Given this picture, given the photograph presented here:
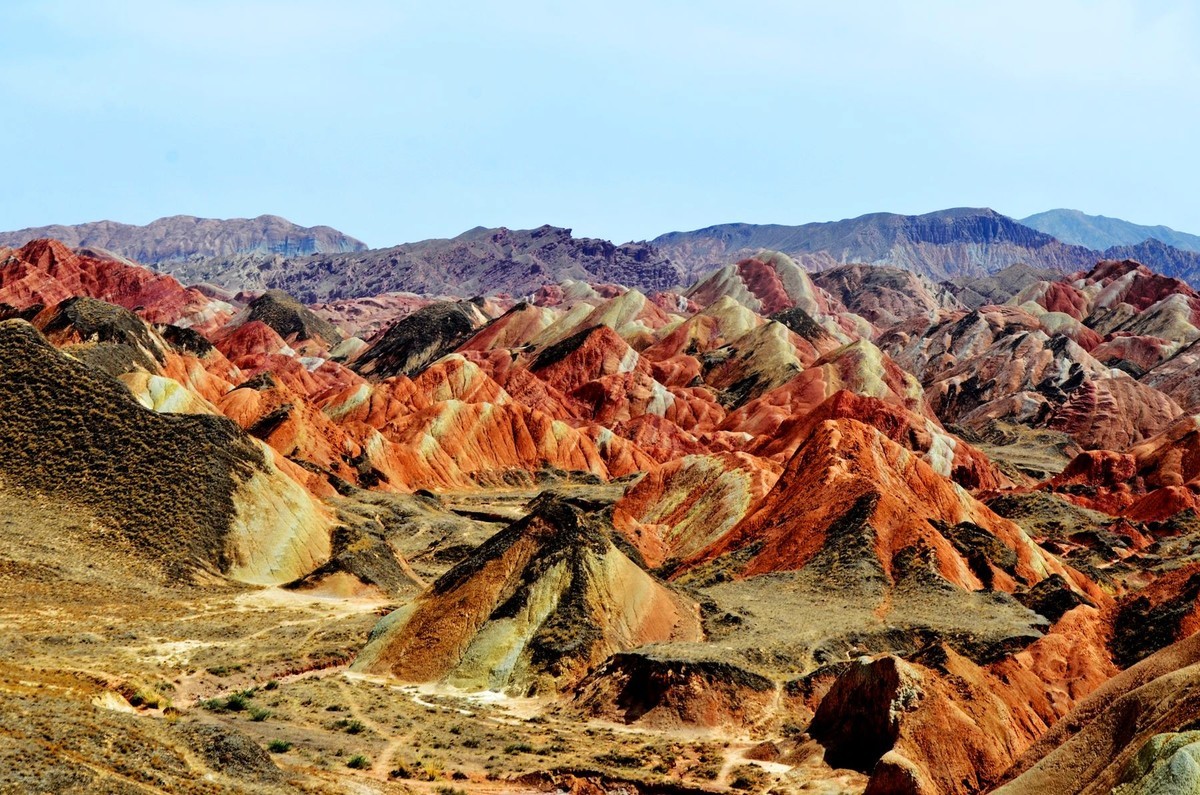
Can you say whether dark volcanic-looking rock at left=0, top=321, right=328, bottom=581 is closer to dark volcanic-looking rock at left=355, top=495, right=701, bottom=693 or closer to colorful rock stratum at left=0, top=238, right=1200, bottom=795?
colorful rock stratum at left=0, top=238, right=1200, bottom=795

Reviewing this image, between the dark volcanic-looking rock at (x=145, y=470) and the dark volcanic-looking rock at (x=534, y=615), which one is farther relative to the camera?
the dark volcanic-looking rock at (x=145, y=470)

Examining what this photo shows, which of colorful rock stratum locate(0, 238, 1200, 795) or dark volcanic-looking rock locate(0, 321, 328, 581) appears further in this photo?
dark volcanic-looking rock locate(0, 321, 328, 581)

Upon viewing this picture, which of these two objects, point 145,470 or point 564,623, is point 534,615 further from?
point 145,470

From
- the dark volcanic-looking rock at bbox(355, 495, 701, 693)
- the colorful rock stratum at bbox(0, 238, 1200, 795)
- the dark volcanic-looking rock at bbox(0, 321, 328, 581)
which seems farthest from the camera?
the dark volcanic-looking rock at bbox(0, 321, 328, 581)

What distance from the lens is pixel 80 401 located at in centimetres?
7694

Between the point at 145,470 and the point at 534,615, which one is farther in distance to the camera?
the point at 145,470

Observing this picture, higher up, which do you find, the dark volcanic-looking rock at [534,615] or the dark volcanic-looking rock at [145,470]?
the dark volcanic-looking rock at [145,470]

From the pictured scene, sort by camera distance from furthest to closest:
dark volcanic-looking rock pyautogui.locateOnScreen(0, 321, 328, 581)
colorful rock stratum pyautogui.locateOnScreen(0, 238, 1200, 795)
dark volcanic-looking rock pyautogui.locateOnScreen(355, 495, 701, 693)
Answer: dark volcanic-looking rock pyautogui.locateOnScreen(0, 321, 328, 581), dark volcanic-looking rock pyautogui.locateOnScreen(355, 495, 701, 693), colorful rock stratum pyautogui.locateOnScreen(0, 238, 1200, 795)

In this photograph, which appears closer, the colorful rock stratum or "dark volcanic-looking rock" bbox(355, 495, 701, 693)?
the colorful rock stratum

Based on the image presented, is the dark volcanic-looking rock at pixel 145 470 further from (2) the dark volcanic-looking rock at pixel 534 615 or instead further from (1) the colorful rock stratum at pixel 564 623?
(2) the dark volcanic-looking rock at pixel 534 615

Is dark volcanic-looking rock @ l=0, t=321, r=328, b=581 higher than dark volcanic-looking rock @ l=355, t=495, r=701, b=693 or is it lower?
higher

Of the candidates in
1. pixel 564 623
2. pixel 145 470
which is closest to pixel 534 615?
pixel 564 623

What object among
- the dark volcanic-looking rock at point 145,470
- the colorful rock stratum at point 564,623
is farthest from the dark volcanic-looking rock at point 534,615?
the dark volcanic-looking rock at point 145,470

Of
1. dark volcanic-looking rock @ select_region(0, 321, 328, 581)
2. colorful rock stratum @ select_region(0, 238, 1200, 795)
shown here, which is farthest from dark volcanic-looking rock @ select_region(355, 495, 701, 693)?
dark volcanic-looking rock @ select_region(0, 321, 328, 581)
